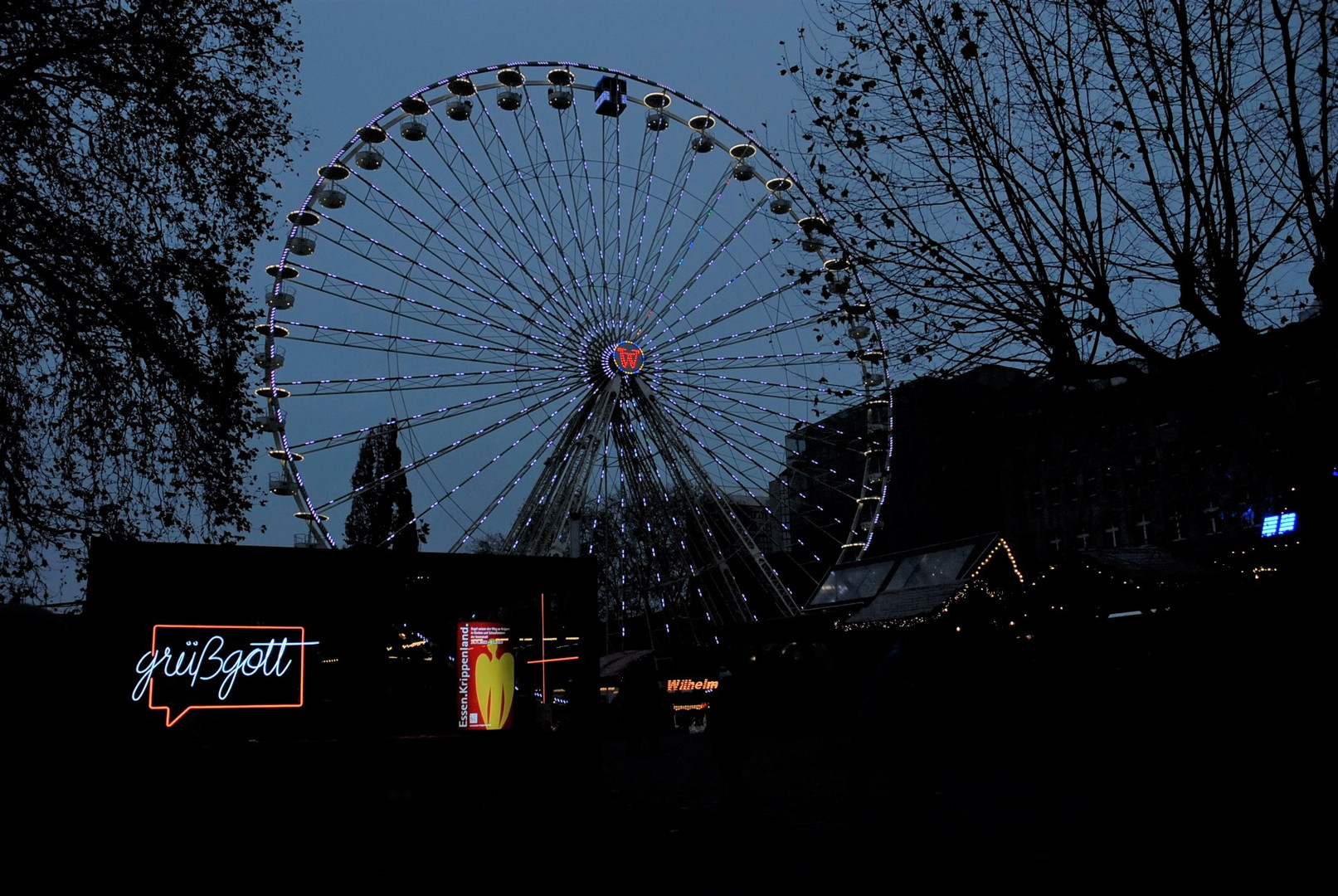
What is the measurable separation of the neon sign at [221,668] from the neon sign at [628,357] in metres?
10.5

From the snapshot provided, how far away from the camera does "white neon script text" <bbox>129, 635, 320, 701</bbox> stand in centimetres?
899

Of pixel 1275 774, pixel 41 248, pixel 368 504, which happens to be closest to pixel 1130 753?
pixel 1275 774

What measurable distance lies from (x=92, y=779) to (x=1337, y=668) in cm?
982

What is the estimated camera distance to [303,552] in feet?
32.0

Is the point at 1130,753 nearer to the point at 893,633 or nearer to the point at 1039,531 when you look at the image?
the point at 893,633

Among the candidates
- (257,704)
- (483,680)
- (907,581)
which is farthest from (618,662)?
(257,704)

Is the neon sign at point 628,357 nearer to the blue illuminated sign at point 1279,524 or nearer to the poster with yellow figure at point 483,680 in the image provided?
the poster with yellow figure at point 483,680

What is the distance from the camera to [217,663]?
9.28 metres

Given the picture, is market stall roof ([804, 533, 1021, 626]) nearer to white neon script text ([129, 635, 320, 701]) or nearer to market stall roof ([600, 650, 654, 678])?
market stall roof ([600, 650, 654, 678])

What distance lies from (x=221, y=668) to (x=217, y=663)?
0.06 m

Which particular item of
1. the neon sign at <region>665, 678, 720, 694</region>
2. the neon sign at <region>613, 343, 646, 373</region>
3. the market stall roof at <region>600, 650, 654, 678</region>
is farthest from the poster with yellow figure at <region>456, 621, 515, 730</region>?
the neon sign at <region>665, 678, 720, 694</region>

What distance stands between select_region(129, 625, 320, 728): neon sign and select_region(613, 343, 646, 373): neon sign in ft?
34.5

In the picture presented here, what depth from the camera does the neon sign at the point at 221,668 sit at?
9031mm

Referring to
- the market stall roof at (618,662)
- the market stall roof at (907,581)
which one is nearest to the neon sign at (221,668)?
the market stall roof at (907,581)
